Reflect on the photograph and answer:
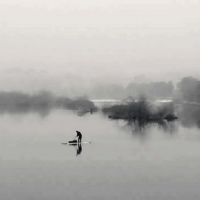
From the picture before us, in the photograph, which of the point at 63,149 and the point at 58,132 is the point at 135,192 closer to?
the point at 63,149

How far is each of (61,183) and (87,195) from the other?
2.64 meters

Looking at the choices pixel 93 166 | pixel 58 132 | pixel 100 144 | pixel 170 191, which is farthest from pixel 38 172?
pixel 58 132

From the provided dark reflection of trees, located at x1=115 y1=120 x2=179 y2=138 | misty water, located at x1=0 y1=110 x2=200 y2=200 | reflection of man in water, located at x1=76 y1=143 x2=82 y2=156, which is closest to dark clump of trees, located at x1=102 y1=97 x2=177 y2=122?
dark reflection of trees, located at x1=115 y1=120 x2=179 y2=138

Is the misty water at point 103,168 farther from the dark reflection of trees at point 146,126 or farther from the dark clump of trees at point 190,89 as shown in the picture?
the dark clump of trees at point 190,89

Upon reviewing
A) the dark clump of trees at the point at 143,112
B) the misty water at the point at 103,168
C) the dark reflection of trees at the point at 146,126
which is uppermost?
the dark clump of trees at the point at 143,112

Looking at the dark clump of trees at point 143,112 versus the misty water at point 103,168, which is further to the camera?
the dark clump of trees at point 143,112

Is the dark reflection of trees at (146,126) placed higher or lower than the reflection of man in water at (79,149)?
higher

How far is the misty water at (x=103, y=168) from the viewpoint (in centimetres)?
2103

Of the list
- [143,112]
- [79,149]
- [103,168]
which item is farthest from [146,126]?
[103,168]

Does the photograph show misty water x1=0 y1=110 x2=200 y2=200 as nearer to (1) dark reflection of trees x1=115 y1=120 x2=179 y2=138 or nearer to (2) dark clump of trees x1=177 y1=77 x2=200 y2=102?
(1) dark reflection of trees x1=115 y1=120 x2=179 y2=138

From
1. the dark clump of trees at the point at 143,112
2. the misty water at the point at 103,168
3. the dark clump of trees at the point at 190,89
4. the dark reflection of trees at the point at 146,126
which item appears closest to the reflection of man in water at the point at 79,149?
the misty water at the point at 103,168

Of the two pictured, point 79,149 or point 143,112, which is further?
point 143,112

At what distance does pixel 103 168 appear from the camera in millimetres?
26828

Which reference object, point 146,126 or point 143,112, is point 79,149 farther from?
point 143,112
